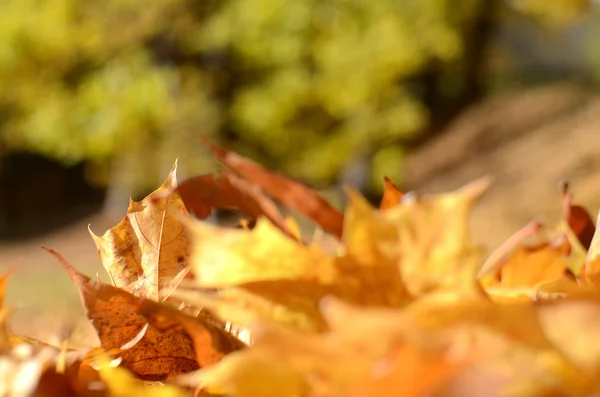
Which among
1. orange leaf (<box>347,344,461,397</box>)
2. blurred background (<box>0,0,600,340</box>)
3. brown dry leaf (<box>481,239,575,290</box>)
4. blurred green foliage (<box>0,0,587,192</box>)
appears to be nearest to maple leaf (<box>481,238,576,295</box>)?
brown dry leaf (<box>481,239,575,290</box>)

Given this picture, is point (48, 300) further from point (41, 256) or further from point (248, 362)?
point (248, 362)

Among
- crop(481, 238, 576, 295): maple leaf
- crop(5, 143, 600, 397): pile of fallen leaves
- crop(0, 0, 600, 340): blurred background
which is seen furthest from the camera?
crop(0, 0, 600, 340): blurred background

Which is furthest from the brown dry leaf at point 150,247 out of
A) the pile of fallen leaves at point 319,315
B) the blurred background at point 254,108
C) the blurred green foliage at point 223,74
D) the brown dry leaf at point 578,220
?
the blurred green foliage at point 223,74

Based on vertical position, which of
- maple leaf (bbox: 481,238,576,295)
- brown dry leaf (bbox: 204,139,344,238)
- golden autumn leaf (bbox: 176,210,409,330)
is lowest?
golden autumn leaf (bbox: 176,210,409,330)

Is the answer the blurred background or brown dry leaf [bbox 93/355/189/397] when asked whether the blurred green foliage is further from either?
brown dry leaf [bbox 93/355/189/397]

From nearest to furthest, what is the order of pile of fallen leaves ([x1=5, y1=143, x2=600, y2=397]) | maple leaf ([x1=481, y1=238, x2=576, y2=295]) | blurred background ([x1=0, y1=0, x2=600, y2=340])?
1. pile of fallen leaves ([x1=5, y1=143, x2=600, y2=397])
2. maple leaf ([x1=481, y1=238, x2=576, y2=295])
3. blurred background ([x1=0, y1=0, x2=600, y2=340])

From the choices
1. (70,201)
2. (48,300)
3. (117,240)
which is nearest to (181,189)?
(117,240)

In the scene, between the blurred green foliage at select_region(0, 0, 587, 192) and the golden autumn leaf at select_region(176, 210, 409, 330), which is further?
the blurred green foliage at select_region(0, 0, 587, 192)

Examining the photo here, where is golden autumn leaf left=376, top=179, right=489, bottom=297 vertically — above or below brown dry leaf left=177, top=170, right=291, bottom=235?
below
